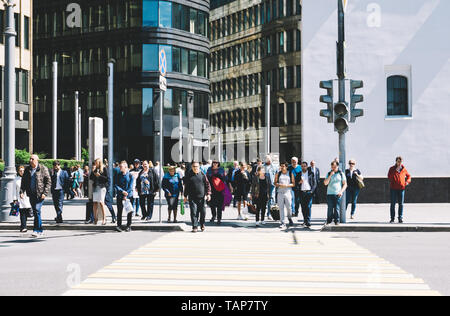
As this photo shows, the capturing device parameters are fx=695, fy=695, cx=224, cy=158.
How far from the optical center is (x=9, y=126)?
19.4 metres

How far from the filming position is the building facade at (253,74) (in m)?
72.5

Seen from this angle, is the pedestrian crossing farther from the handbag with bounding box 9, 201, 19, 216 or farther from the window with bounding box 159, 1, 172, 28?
the window with bounding box 159, 1, 172, 28

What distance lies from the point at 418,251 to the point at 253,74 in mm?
66296

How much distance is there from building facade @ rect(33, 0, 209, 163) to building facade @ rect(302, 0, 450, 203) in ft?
97.5

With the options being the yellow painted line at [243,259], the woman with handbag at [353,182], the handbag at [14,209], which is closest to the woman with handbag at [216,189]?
the woman with handbag at [353,182]

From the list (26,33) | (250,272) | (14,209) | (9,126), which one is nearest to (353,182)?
(14,209)

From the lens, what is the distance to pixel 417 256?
1242 cm

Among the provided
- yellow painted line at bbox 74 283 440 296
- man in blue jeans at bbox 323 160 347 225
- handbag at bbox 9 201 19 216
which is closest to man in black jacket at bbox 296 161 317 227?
man in blue jeans at bbox 323 160 347 225

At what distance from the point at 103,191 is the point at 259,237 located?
191 inches

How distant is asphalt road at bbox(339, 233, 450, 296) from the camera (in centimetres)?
992

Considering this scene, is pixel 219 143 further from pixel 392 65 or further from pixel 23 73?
pixel 392 65

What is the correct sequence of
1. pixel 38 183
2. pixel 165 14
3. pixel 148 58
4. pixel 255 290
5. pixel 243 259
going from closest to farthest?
pixel 255 290, pixel 243 259, pixel 38 183, pixel 148 58, pixel 165 14

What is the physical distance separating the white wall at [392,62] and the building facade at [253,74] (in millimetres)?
40850

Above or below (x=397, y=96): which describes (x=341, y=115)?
below
